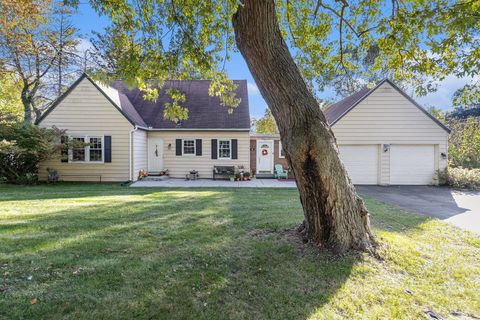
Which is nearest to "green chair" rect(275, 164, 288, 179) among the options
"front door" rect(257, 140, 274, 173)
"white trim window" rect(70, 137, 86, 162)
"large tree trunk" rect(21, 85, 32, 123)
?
"front door" rect(257, 140, 274, 173)

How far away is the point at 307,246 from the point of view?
12.4 feet

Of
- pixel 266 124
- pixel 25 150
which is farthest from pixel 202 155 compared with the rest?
pixel 266 124

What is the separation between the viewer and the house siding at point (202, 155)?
1448 cm

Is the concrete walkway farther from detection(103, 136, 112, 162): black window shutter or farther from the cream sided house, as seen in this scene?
detection(103, 136, 112, 162): black window shutter

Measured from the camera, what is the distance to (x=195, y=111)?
608 inches

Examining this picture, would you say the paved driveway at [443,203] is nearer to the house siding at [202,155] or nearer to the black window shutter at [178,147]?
the house siding at [202,155]

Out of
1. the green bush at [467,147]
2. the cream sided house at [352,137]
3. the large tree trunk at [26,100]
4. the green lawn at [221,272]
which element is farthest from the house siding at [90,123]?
the green bush at [467,147]

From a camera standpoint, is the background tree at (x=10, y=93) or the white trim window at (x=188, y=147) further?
the background tree at (x=10, y=93)

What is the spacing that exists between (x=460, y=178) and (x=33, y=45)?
25193mm

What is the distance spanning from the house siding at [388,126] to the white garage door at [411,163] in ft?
0.78

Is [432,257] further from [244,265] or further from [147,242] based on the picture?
[147,242]

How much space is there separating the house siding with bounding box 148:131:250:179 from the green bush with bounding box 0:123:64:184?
15.3ft

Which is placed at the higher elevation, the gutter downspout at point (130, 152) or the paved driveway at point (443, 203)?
the gutter downspout at point (130, 152)

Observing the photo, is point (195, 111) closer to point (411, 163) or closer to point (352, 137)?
point (352, 137)
